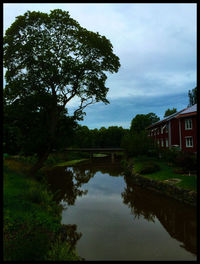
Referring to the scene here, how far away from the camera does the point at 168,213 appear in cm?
1180

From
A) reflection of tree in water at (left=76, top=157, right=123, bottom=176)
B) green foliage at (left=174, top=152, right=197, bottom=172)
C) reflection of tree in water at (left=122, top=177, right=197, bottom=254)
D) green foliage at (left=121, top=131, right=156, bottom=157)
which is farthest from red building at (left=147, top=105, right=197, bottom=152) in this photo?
reflection of tree in water at (left=122, top=177, right=197, bottom=254)

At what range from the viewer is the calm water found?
7488mm

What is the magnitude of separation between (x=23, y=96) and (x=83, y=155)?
51.8 metres

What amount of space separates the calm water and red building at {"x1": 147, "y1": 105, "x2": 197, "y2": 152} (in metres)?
18.6

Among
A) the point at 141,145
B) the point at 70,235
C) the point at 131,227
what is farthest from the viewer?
the point at 141,145

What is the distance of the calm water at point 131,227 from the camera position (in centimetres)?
749

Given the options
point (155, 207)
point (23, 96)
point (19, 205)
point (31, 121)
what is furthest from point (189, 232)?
point (23, 96)

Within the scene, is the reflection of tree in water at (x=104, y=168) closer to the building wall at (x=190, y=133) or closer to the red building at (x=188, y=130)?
the building wall at (x=190, y=133)

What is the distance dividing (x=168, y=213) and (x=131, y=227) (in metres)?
3.51

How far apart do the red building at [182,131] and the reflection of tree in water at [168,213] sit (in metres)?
17.6

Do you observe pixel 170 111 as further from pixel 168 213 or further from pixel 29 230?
pixel 29 230

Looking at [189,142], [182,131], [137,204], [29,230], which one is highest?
[182,131]

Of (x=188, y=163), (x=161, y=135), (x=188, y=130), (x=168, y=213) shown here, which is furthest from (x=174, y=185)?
(x=161, y=135)

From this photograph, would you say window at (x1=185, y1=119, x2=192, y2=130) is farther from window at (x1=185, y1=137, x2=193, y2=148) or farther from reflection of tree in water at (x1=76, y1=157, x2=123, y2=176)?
reflection of tree in water at (x1=76, y1=157, x2=123, y2=176)
